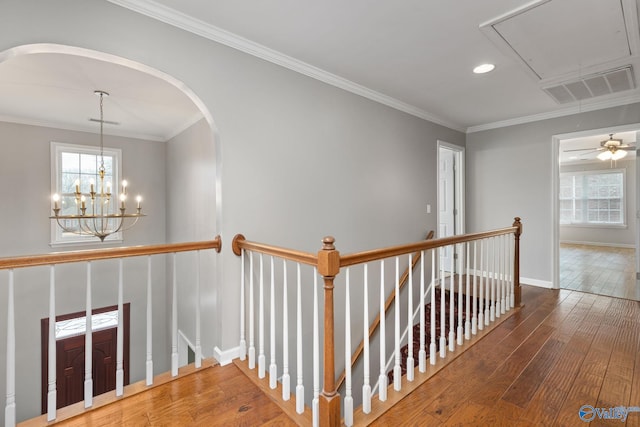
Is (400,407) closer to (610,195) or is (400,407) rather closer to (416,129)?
(416,129)

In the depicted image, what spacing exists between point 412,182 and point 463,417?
284 cm

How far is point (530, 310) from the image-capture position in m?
3.22

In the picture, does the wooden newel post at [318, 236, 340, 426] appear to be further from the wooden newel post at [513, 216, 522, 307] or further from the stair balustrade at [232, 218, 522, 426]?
the wooden newel post at [513, 216, 522, 307]

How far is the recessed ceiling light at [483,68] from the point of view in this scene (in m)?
2.71

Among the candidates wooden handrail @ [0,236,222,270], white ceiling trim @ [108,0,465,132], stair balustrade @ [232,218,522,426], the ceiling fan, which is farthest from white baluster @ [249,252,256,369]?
the ceiling fan

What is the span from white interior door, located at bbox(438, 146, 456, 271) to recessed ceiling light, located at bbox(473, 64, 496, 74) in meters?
2.14

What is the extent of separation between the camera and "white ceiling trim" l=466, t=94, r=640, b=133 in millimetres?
3528

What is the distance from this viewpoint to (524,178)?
14.1 feet

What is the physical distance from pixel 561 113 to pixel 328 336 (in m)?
4.56

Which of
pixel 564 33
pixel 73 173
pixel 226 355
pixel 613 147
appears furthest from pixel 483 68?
pixel 73 173

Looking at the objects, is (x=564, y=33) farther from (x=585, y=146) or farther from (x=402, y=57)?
(x=585, y=146)

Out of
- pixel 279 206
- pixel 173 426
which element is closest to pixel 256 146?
pixel 279 206

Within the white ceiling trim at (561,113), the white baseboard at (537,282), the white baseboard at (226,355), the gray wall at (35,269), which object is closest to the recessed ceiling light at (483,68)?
the white ceiling trim at (561,113)

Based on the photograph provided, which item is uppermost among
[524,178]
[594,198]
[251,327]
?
[524,178]
